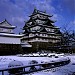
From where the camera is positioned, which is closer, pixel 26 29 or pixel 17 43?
pixel 17 43

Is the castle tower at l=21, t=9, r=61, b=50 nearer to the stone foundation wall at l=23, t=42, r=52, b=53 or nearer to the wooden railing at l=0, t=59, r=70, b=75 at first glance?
the stone foundation wall at l=23, t=42, r=52, b=53

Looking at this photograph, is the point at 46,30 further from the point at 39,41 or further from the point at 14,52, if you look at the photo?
the point at 14,52

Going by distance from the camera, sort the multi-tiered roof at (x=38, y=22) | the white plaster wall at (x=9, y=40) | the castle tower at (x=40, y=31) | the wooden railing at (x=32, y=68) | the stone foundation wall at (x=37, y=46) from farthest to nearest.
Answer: the multi-tiered roof at (x=38, y=22) < the castle tower at (x=40, y=31) < the stone foundation wall at (x=37, y=46) < the white plaster wall at (x=9, y=40) < the wooden railing at (x=32, y=68)

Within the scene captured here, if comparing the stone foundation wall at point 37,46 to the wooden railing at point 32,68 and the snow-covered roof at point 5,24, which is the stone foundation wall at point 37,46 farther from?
the wooden railing at point 32,68

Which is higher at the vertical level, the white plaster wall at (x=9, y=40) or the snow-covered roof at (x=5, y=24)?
the snow-covered roof at (x=5, y=24)

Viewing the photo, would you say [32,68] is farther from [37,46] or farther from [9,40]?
[37,46]

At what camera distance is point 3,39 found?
53.0 ft

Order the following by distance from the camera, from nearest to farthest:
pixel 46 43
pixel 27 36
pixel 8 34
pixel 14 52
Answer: pixel 14 52
pixel 8 34
pixel 46 43
pixel 27 36

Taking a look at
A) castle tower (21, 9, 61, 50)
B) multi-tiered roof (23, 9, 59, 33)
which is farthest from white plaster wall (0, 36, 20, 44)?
multi-tiered roof (23, 9, 59, 33)

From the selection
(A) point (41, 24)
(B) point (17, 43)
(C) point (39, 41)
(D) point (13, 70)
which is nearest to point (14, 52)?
(B) point (17, 43)

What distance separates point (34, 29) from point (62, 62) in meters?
13.3

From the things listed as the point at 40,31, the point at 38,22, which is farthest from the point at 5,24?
the point at 40,31

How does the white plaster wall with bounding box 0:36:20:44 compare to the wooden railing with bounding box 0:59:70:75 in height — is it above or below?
above

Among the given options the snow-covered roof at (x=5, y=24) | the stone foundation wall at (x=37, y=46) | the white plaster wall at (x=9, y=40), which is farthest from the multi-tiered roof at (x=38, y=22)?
the white plaster wall at (x=9, y=40)
